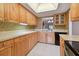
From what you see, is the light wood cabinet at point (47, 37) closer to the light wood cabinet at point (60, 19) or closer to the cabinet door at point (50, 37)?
the cabinet door at point (50, 37)

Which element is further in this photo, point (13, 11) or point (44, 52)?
point (44, 52)

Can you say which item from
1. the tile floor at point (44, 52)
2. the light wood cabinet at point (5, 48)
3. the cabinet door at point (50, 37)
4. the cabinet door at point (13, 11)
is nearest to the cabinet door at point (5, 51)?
the light wood cabinet at point (5, 48)

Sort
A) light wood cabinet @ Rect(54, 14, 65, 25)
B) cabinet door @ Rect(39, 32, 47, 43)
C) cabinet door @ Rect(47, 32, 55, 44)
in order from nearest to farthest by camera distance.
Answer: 1. cabinet door @ Rect(47, 32, 55, 44)
2. light wood cabinet @ Rect(54, 14, 65, 25)
3. cabinet door @ Rect(39, 32, 47, 43)

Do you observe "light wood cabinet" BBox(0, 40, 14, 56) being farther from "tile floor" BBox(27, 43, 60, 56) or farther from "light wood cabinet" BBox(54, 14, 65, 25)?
"light wood cabinet" BBox(54, 14, 65, 25)

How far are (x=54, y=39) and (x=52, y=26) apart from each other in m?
1.04

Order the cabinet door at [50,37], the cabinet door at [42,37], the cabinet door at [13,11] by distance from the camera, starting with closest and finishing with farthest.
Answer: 1. the cabinet door at [13,11]
2. the cabinet door at [50,37]
3. the cabinet door at [42,37]

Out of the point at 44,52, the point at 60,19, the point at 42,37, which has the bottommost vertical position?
the point at 44,52

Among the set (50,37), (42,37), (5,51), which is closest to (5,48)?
(5,51)

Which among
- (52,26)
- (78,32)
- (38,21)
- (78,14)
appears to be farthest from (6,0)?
(38,21)

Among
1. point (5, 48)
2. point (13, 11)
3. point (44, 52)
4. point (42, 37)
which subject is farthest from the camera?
point (42, 37)

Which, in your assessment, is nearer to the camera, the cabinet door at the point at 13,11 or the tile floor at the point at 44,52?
the cabinet door at the point at 13,11

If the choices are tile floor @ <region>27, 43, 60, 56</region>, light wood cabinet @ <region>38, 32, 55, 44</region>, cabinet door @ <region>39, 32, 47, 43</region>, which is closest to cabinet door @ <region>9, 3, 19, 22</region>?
tile floor @ <region>27, 43, 60, 56</region>

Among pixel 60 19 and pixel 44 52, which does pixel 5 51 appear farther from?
pixel 60 19

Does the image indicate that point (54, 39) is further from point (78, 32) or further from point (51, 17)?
point (78, 32)
